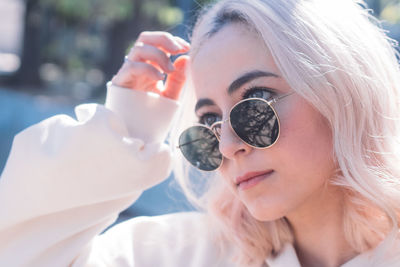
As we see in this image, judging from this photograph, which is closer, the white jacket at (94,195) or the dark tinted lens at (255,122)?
the dark tinted lens at (255,122)

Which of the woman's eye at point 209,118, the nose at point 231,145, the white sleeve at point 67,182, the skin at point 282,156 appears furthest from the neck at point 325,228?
the white sleeve at point 67,182

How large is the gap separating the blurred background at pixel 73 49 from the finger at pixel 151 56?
0.33 m

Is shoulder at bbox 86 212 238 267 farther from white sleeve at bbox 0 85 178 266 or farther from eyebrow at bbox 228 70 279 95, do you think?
eyebrow at bbox 228 70 279 95

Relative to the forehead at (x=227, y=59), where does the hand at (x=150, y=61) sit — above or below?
below

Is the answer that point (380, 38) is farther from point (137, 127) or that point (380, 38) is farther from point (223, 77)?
point (137, 127)

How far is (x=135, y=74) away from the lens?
2025 millimetres

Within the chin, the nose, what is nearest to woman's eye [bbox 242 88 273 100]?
the nose

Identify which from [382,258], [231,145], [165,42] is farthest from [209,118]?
[382,258]

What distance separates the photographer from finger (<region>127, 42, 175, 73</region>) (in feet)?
6.62

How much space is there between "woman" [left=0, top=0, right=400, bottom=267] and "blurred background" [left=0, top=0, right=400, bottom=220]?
→ 0.48 m

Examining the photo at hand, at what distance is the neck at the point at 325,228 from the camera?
1.65m

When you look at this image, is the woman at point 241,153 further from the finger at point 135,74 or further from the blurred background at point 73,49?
the blurred background at point 73,49

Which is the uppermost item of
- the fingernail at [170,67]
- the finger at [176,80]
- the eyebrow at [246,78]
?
the eyebrow at [246,78]

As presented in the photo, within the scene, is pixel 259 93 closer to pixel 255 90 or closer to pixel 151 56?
pixel 255 90
